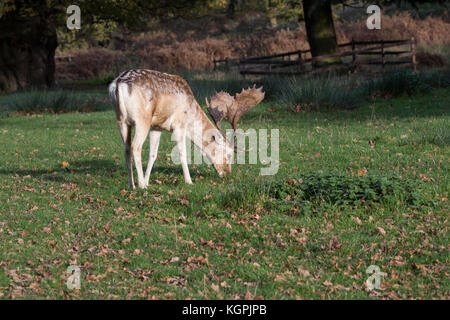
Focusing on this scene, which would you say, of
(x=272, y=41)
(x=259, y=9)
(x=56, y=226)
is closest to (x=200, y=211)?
(x=56, y=226)

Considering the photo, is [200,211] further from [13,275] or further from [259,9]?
[259,9]

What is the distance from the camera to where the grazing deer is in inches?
363

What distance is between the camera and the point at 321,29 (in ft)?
83.6

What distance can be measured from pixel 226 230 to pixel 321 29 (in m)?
19.4

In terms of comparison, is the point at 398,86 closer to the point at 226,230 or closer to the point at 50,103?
the point at 50,103

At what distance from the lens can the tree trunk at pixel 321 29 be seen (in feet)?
82.9

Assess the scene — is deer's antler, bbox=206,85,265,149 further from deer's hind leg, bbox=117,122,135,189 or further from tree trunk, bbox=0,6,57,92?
tree trunk, bbox=0,6,57,92

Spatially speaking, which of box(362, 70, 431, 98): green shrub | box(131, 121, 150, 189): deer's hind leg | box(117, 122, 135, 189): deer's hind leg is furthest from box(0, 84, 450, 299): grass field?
box(362, 70, 431, 98): green shrub

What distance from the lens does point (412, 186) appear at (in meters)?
8.56

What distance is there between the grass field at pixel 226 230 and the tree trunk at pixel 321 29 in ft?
Answer: 44.0

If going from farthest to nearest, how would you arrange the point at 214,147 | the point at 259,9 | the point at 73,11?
the point at 259,9 → the point at 73,11 → the point at 214,147

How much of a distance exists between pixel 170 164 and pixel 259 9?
1854 inches
